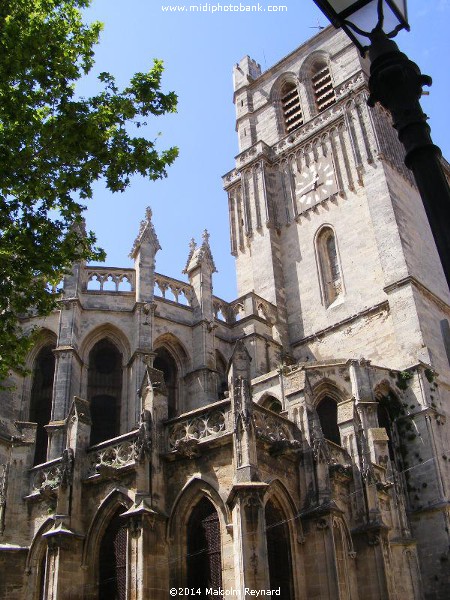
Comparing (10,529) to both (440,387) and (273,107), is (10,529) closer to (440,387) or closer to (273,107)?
(440,387)

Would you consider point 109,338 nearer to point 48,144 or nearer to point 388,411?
point 388,411

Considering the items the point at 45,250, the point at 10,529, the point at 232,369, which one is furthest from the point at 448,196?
the point at 10,529

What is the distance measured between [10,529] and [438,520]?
12920 mm

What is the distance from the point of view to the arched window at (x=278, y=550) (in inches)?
513

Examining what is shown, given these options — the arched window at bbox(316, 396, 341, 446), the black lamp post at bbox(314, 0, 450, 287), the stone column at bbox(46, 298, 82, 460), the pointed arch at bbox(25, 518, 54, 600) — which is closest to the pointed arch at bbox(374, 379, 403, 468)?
the arched window at bbox(316, 396, 341, 446)

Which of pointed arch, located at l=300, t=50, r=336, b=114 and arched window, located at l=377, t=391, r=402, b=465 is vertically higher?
pointed arch, located at l=300, t=50, r=336, b=114

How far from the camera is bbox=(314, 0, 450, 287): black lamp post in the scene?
4051 millimetres

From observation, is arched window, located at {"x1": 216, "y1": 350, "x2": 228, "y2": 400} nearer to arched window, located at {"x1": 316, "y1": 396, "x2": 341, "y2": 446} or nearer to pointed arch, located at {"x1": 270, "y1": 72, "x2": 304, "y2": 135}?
arched window, located at {"x1": 316, "y1": 396, "x2": 341, "y2": 446}

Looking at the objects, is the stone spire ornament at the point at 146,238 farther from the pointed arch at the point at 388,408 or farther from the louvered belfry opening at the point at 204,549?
the louvered belfry opening at the point at 204,549

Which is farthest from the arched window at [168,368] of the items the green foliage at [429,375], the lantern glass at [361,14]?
the lantern glass at [361,14]

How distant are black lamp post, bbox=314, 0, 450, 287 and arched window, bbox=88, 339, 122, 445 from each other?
19306mm

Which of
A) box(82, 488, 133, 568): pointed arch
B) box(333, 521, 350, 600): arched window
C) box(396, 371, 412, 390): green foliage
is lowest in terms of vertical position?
box(333, 521, 350, 600): arched window

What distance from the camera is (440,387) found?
78.2ft

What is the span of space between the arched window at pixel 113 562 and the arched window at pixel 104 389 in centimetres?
804
